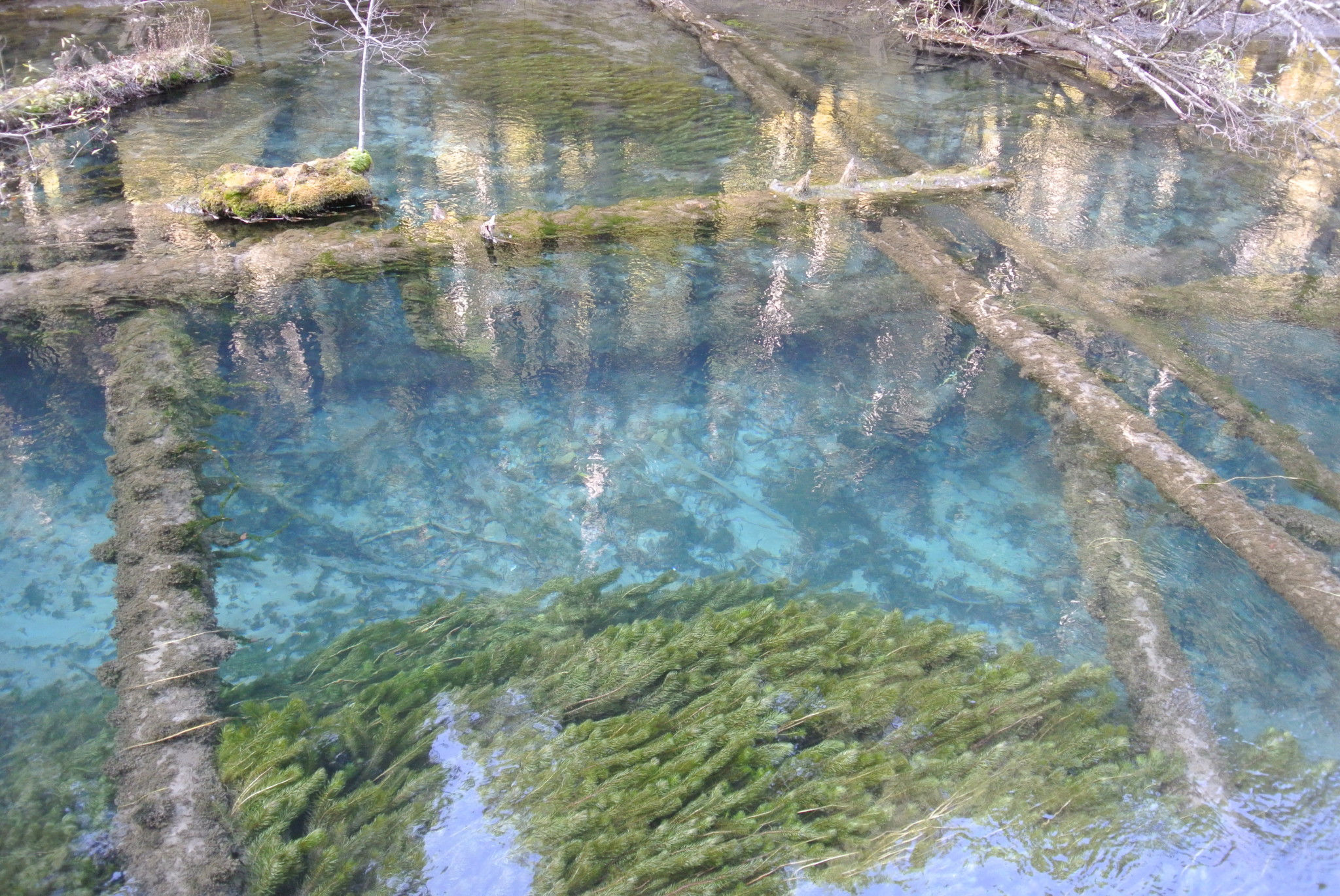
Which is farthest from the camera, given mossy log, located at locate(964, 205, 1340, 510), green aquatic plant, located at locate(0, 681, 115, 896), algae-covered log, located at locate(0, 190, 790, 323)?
algae-covered log, located at locate(0, 190, 790, 323)

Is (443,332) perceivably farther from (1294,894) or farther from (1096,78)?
(1096,78)

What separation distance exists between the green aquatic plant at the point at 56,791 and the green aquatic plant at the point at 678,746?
1.58ft

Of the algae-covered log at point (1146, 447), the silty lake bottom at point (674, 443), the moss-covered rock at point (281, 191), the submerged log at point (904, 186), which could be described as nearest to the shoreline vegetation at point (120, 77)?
the silty lake bottom at point (674, 443)

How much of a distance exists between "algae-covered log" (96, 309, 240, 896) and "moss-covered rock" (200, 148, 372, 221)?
7.66 ft

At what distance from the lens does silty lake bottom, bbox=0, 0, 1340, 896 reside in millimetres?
3215

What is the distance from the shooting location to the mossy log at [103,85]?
9.83m

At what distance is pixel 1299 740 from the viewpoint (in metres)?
3.73

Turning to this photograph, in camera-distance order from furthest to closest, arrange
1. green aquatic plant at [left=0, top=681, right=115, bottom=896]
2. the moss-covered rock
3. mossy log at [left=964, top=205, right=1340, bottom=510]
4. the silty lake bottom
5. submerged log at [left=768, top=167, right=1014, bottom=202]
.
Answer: submerged log at [left=768, top=167, right=1014, bottom=202]
the moss-covered rock
mossy log at [left=964, top=205, right=1340, bottom=510]
the silty lake bottom
green aquatic plant at [left=0, top=681, right=115, bottom=896]

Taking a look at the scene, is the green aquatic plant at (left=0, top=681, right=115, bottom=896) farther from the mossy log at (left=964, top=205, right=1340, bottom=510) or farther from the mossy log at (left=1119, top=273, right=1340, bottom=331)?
the mossy log at (left=1119, top=273, right=1340, bottom=331)

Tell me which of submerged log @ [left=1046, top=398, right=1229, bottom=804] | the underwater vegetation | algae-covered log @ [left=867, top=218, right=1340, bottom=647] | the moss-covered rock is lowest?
submerged log @ [left=1046, top=398, right=1229, bottom=804]

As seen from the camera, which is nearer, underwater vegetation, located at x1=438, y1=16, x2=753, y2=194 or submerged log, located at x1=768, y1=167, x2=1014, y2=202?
submerged log, located at x1=768, y1=167, x2=1014, y2=202

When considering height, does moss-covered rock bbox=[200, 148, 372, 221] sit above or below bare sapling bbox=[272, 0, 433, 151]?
below

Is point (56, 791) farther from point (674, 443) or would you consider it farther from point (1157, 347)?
point (1157, 347)

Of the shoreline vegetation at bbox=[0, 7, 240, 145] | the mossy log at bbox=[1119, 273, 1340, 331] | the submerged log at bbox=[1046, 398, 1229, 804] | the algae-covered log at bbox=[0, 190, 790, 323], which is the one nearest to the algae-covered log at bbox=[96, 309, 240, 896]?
the algae-covered log at bbox=[0, 190, 790, 323]
